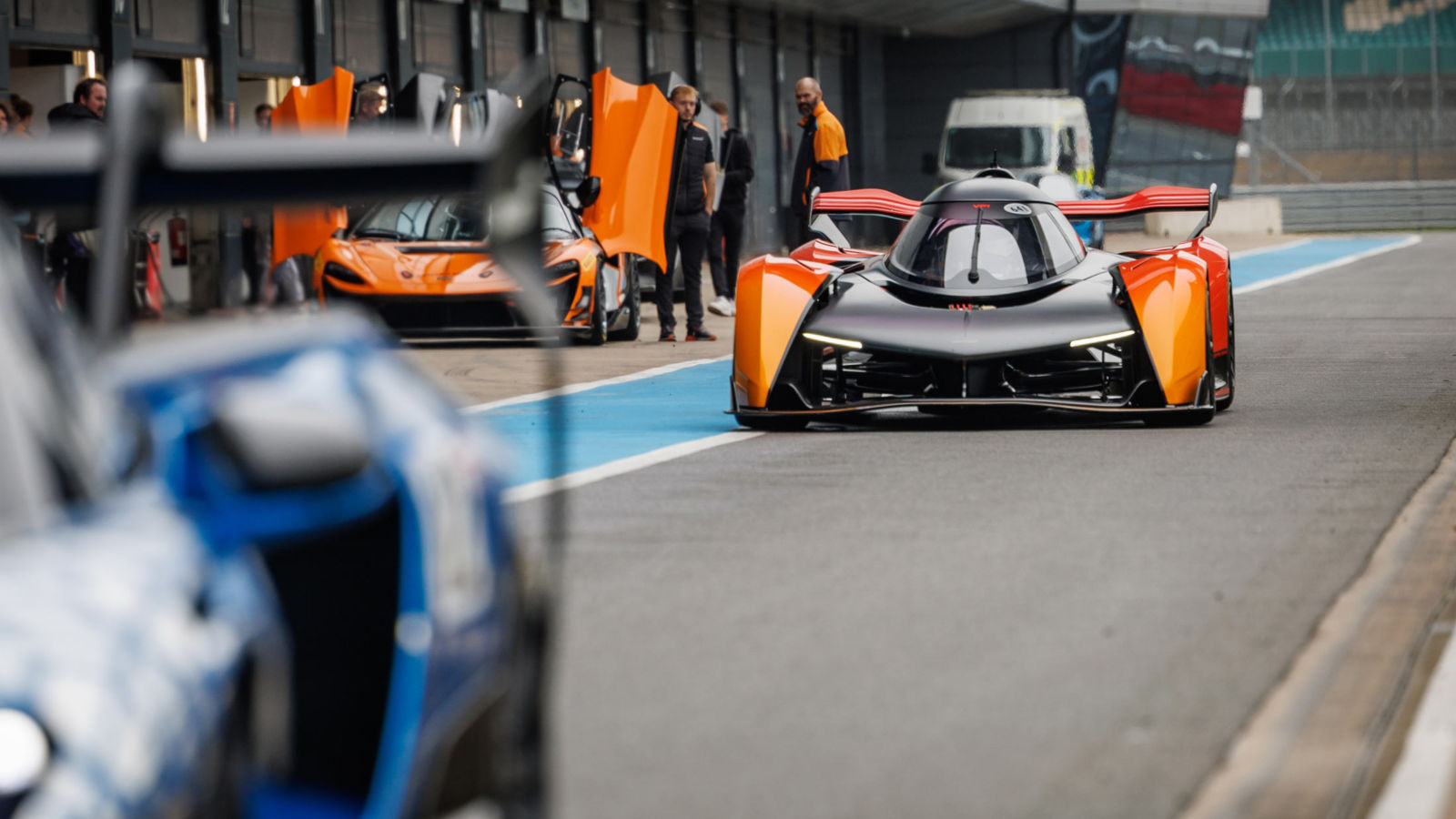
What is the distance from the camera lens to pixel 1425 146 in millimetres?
56375

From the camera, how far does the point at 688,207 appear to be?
692 inches

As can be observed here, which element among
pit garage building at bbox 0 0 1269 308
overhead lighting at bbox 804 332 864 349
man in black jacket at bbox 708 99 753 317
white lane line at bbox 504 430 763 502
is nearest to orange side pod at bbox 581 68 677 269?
man in black jacket at bbox 708 99 753 317

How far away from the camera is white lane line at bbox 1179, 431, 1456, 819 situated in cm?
430

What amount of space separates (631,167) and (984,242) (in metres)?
6.73

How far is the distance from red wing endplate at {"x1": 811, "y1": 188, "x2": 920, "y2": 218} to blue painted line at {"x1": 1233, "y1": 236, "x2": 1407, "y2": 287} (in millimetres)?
15357

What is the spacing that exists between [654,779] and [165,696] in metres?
2.20

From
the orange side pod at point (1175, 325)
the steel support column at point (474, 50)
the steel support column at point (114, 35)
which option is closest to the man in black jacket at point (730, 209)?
the steel support column at point (114, 35)

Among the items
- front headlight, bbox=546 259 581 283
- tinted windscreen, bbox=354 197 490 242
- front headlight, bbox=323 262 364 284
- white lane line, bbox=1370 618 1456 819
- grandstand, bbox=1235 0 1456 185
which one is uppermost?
grandstand, bbox=1235 0 1456 185

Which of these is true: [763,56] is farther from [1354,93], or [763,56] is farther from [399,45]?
[1354,93]

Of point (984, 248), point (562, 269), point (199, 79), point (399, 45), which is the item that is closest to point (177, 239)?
point (984, 248)

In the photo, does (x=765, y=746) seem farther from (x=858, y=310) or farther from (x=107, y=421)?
(x=858, y=310)

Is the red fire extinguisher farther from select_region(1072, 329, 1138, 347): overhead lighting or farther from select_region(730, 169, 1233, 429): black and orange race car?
select_region(1072, 329, 1138, 347): overhead lighting

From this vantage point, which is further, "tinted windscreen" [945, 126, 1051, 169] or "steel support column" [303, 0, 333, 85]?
"tinted windscreen" [945, 126, 1051, 169]

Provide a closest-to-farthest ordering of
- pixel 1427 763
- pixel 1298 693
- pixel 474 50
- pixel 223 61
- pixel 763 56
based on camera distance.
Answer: pixel 1427 763 → pixel 1298 693 → pixel 223 61 → pixel 474 50 → pixel 763 56
